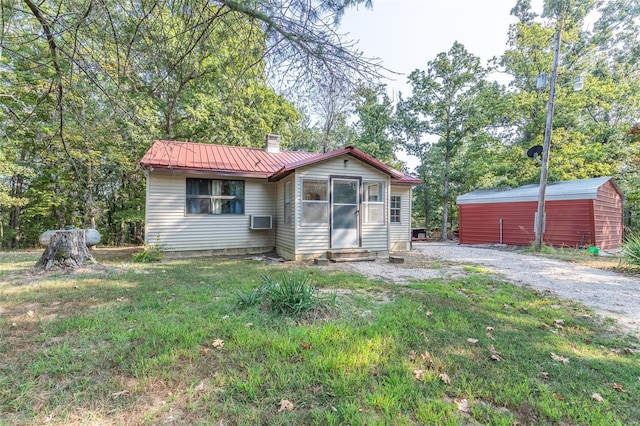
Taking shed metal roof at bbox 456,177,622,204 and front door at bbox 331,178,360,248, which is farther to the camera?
shed metal roof at bbox 456,177,622,204

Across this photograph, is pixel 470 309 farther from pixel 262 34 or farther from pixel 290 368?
pixel 262 34

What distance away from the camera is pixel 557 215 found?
11125 mm

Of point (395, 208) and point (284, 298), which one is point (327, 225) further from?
point (284, 298)

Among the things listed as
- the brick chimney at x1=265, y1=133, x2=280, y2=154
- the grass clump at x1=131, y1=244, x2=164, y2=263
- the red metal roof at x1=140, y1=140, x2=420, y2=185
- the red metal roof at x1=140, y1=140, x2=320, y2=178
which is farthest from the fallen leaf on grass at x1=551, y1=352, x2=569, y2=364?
the brick chimney at x1=265, y1=133, x2=280, y2=154

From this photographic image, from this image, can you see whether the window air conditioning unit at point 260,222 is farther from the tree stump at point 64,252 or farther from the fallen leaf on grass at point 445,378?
the fallen leaf on grass at point 445,378

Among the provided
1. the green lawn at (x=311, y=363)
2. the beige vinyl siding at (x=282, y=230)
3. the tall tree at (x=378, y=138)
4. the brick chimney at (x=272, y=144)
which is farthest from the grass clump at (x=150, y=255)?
the tall tree at (x=378, y=138)

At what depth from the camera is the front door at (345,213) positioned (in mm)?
8312

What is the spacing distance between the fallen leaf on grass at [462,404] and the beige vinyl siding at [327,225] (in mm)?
6126

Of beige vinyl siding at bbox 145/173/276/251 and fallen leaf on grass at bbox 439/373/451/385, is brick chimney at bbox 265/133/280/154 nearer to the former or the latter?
beige vinyl siding at bbox 145/173/276/251

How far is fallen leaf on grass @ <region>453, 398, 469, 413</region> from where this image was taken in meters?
1.87

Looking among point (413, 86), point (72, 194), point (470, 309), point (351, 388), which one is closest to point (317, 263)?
point (470, 309)

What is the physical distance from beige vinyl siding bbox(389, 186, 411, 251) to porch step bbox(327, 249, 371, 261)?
3062mm

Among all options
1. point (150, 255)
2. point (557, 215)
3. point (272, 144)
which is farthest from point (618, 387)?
point (557, 215)

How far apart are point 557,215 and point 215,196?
507 inches
